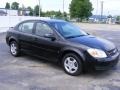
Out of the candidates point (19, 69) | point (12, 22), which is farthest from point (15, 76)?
point (12, 22)

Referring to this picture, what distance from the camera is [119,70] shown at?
6.75 m

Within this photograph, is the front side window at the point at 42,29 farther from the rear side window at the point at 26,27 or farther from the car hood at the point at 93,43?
the car hood at the point at 93,43

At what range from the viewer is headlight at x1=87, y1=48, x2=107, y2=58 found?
5.85 m

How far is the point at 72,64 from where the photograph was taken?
20.4ft

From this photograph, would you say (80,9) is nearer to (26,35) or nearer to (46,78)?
(26,35)

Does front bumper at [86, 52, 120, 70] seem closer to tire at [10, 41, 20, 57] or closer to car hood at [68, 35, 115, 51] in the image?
car hood at [68, 35, 115, 51]

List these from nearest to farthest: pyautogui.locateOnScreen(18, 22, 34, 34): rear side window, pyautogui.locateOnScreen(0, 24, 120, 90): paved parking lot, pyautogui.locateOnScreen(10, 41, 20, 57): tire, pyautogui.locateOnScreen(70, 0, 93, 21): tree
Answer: pyautogui.locateOnScreen(0, 24, 120, 90): paved parking lot
pyautogui.locateOnScreen(18, 22, 34, 34): rear side window
pyautogui.locateOnScreen(10, 41, 20, 57): tire
pyautogui.locateOnScreen(70, 0, 93, 21): tree

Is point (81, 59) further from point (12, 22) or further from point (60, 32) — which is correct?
point (12, 22)

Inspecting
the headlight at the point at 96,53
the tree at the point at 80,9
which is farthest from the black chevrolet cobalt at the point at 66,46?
the tree at the point at 80,9

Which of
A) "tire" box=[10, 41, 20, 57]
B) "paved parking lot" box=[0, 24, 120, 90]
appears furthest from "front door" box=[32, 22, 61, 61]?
"tire" box=[10, 41, 20, 57]

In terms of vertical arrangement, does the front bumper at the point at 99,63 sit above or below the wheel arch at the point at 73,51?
below

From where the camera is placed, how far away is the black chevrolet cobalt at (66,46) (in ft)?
A: 19.4

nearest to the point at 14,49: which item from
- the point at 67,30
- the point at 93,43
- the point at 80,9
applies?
the point at 67,30

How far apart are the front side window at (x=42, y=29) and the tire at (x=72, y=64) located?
0.97 meters
